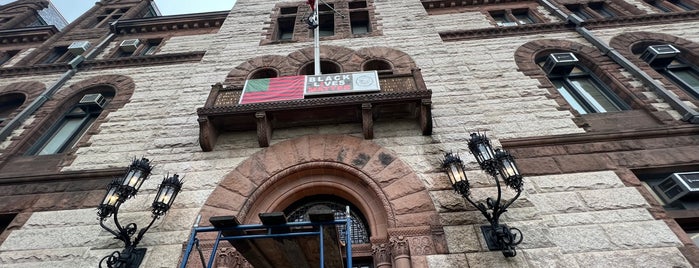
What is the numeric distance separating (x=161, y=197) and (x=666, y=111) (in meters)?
10.2

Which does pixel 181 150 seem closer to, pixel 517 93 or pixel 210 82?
pixel 210 82

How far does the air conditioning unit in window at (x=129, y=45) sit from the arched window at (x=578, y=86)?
14.0 m

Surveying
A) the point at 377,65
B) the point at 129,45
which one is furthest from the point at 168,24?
the point at 377,65

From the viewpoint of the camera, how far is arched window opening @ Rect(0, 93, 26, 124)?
936 centimetres

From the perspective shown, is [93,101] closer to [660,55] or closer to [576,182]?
[576,182]

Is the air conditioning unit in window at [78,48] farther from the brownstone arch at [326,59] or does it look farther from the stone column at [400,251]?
the stone column at [400,251]

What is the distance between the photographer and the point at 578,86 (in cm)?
819

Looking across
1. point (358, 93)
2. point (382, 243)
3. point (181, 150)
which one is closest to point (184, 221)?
point (181, 150)

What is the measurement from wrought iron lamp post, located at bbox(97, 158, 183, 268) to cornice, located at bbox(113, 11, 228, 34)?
31.5ft

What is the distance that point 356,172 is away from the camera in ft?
17.5

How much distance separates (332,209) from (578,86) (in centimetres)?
761

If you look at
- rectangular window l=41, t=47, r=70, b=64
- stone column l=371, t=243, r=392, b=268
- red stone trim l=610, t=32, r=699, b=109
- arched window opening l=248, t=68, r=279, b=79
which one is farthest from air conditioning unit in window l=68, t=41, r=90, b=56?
red stone trim l=610, t=32, r=699, b=109

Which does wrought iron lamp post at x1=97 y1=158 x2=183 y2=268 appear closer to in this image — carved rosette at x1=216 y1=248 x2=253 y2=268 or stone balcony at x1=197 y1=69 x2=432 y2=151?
carved rosette at x1=216 y1=248 x2=253 y2=268

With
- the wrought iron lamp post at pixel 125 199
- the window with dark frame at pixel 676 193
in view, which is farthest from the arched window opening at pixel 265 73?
the window with dark frame at pixel 676 193
